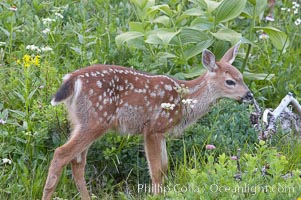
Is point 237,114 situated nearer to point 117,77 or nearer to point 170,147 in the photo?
Result: point 170,147

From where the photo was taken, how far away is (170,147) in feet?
24.9

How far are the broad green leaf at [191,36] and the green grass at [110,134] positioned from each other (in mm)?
215

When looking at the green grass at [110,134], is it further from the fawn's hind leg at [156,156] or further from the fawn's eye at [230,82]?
the fawn's eye at [230,82]

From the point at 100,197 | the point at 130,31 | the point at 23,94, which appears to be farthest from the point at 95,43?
the point at 100,197

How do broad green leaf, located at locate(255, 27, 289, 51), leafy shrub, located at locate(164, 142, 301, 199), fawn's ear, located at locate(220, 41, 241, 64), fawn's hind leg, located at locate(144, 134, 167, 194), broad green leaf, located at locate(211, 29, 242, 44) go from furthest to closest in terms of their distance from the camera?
broad green leaf, located at locate(255, 27, 289, 51), broad green leaf, located at locate(211, 29, 242, 44), fawn's ear, located at locate(220, 41, 241, 64), fawn's hind leg, located at locate(144, 134, 167, 194), leafy shrub, located at locate(164, 142, 301, 199)

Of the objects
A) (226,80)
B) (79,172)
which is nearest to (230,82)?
(226,80)

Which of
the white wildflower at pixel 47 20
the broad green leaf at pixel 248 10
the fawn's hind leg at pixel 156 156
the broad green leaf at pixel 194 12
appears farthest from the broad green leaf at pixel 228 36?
the white wildflower at pixel 47 20

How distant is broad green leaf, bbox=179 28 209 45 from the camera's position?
821 cm

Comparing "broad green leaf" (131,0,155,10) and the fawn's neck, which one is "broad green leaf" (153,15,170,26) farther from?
the fawn's neck

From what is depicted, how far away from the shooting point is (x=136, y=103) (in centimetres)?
714

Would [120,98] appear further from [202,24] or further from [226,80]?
[202,24]

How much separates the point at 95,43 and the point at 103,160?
4.71 feet

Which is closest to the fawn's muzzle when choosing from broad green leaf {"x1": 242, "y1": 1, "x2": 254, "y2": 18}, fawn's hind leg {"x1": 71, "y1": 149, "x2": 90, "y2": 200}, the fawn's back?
the fawn's back

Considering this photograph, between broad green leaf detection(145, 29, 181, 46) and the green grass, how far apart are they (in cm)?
24
